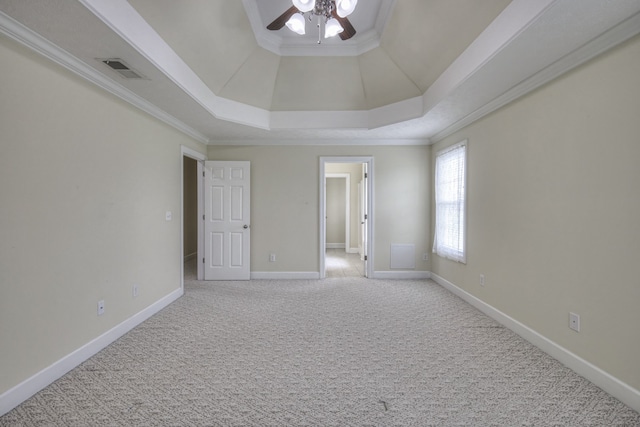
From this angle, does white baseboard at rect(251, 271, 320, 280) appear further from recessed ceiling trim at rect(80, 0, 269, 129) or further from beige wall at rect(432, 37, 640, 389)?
beige wall at rect(432, 37, 640, 389)

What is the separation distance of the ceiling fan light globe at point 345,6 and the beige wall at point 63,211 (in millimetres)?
2204

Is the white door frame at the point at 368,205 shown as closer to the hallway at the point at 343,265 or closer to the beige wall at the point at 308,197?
the beige wall at the point at 308,197

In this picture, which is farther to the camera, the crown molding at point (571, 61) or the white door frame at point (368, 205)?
the white door frame at point (368, 205)

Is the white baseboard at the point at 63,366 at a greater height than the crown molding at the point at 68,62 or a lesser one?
lesser

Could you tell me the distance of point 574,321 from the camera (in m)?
2.20

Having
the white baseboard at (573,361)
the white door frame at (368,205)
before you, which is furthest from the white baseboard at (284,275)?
the white baseboard at (573,361)

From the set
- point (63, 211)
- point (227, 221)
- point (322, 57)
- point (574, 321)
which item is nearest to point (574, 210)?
point (574, 321)

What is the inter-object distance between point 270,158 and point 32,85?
10.5 ft

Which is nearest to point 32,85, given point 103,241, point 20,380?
point 103,241

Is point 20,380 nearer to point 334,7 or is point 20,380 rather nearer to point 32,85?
point 32,85

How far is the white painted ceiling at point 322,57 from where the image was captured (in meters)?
1.85

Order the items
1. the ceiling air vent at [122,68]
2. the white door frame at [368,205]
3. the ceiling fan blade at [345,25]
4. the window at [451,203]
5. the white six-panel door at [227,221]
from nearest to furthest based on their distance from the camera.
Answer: the ceiling air vent at [122,68] → the ceiling fan blade at [345,25] → the window at [451,203] → the white six-panel door at [227,221] → the white door frame at [368,205]

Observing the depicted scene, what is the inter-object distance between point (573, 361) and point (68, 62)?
452cm

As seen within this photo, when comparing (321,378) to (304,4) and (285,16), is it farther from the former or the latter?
(285,16)
